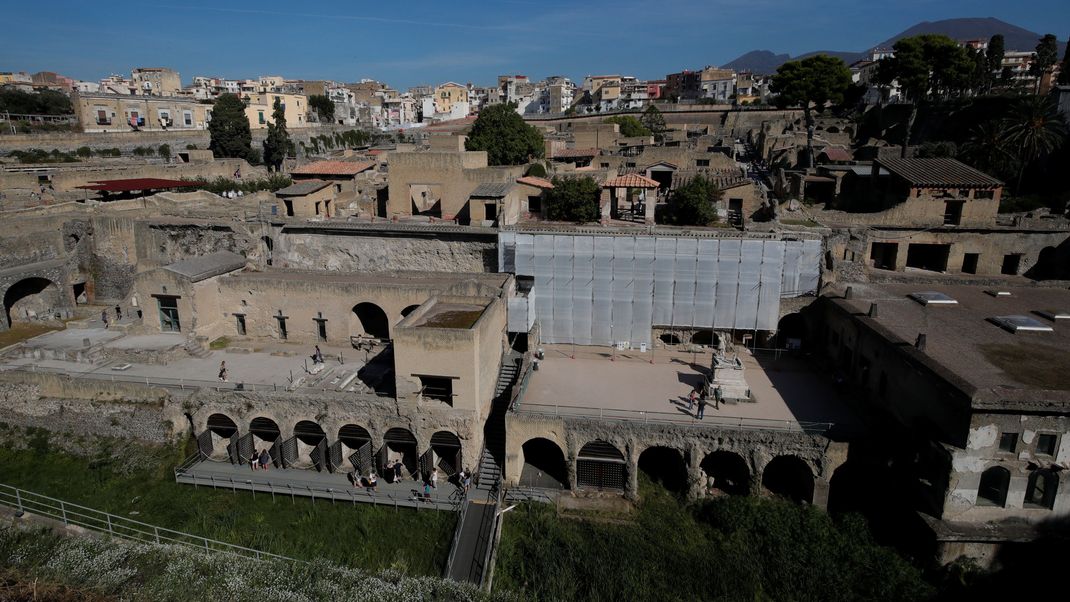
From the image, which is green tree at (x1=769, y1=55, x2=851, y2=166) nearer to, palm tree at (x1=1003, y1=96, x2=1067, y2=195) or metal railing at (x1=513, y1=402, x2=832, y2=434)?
palm tree at (x1=1003, y1=96, x2=1067, y2=195)

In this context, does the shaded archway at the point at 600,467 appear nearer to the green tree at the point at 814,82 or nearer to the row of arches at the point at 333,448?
the row of arches at the point at 333,448

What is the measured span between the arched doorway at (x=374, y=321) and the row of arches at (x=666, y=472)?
28.5ft

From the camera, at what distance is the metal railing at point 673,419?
1731 centimetres

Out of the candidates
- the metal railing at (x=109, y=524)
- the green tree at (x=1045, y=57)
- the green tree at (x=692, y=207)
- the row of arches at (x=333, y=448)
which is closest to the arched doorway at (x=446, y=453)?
the row of arches at (x=333, y=448)

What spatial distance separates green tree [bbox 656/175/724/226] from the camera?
90.7 feet

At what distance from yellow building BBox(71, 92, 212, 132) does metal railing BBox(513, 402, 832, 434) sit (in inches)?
1995

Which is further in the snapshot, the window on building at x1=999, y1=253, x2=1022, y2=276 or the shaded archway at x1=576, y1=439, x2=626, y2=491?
the window on building at x1=999, y1=253, x2=1022, y2=276

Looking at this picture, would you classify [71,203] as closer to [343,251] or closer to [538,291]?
[343,251]

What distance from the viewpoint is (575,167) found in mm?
40406

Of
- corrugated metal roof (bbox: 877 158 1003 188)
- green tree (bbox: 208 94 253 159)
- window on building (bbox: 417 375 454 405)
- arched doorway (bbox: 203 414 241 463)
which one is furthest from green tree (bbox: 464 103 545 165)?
arched doorway (bbox: 203 414 241 463)

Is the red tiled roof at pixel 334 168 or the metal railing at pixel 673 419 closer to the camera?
the metal railing at pixel 673 419

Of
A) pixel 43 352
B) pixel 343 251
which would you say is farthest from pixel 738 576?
pixel 43 352

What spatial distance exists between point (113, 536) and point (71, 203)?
23.2 metres

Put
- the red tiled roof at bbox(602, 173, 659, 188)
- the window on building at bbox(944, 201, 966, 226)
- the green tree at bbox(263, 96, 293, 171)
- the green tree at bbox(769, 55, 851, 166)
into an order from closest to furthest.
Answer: the window on building at bbox(944, 201, 966, 226)
the red tiled roof at bbox(602, 173, 659, 188)
the green tree at bbox(263, 96, 293, 171)
the green tree at bbox(769, 55, 851, 166)
